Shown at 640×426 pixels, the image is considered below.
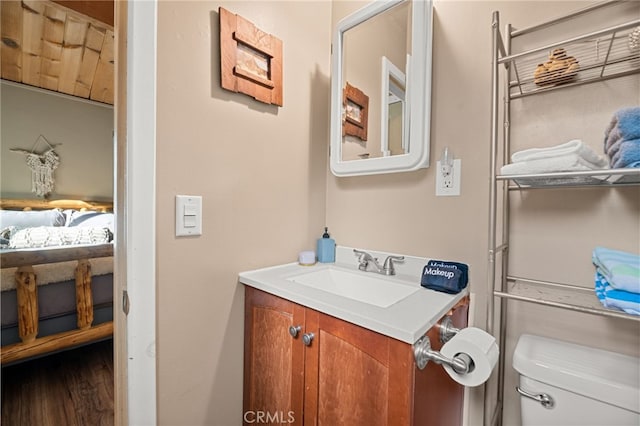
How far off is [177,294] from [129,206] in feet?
1.03

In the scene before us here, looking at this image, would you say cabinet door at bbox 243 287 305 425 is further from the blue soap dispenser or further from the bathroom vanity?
the blue soap dispenser

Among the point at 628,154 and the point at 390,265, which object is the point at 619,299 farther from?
the point at 390,265

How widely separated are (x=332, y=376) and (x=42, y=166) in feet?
12.5

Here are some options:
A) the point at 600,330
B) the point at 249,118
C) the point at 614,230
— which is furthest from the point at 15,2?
the point at 600,330

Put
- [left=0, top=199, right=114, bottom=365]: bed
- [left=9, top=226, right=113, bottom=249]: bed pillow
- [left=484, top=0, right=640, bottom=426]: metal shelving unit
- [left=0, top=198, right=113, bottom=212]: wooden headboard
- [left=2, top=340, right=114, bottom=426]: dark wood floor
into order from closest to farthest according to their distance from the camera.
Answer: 1. [left=484, top=0, right=640, bottom=426]: metal shelving unit
2. [left=2, top=340, right=114, bottom=426]: dark wood floor
3. [left=0, top=199, right=114, bottom=365]: bed
4. [left=9, top=226, right=113, bottom=249]: bed pillow
5. [left=0, top=198, right=113, bottom=212]: wooden headboard

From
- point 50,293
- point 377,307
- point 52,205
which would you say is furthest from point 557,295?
point 52,205

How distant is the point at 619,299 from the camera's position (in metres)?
0.58

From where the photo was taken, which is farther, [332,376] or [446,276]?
[446,276]

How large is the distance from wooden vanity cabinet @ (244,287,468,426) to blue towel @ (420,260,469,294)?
7 cm

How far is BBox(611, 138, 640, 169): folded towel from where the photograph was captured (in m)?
0.56

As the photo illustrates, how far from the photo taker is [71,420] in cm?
144

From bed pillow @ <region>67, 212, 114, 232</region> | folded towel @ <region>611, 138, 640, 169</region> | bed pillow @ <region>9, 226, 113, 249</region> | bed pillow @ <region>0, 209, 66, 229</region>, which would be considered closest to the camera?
folded towel @ <region>611, 138, 640, 169</region>

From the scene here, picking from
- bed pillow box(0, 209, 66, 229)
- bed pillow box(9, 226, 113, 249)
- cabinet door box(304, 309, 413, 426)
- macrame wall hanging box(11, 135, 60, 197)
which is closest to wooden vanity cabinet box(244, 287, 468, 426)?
cabinet door box(304, 309, 413, 426)

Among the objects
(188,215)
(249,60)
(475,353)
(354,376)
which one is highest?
(249,60)
